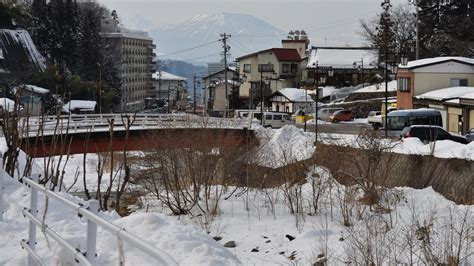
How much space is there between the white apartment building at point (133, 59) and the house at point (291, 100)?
21682mm

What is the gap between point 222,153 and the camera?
586 inches

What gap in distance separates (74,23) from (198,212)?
4567 centimetres

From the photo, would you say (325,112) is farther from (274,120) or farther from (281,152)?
(281,152)

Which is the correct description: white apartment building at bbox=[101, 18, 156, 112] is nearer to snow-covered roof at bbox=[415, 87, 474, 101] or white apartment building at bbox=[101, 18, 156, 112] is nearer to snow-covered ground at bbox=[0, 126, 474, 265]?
snow-covered roof at bbox=[415, 87, 474, 101]

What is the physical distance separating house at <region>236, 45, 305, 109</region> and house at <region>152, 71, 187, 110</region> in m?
12.6

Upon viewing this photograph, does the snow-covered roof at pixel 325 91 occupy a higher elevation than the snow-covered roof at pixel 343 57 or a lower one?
lower

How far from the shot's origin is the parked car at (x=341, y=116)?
44744mm

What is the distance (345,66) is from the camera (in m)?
61.2

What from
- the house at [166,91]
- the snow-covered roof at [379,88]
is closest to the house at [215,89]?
the house at [166,91]

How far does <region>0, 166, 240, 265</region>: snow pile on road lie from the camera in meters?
4.44

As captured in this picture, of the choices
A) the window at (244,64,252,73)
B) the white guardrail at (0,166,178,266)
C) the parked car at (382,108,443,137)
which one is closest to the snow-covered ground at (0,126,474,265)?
the white guardrail at (0,166,178,266)

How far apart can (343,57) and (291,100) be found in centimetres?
1156

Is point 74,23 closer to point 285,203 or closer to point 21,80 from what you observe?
point 21,80

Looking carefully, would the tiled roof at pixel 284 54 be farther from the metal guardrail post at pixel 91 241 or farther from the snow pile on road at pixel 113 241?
the metal guardrail post at pixel 91 241
